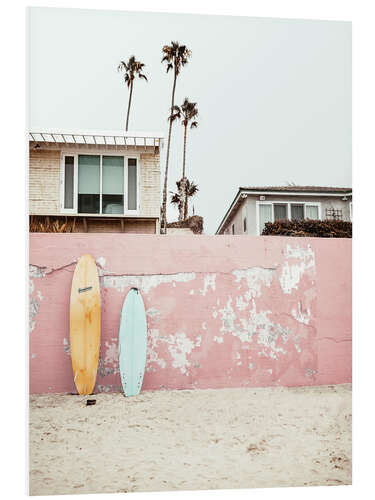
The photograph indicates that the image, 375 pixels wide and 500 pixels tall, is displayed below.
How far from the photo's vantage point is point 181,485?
2418 millimetres

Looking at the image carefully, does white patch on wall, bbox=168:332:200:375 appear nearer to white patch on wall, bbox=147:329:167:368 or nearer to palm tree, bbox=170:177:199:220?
white patch on wall, bbox=147:329:167:368

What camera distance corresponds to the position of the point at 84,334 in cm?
314

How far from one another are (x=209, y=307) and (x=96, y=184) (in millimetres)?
4238

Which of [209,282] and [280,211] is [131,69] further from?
[209,282]

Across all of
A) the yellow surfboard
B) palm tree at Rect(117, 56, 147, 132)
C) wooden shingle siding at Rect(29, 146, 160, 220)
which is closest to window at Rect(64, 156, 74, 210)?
wooden shingle siding at Rect(29, 146, 160, 220)

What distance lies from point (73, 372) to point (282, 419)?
145 centimetres

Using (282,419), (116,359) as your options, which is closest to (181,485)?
(282,419)

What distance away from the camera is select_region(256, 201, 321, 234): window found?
943 centimetres

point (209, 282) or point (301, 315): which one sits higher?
point (209, 282)

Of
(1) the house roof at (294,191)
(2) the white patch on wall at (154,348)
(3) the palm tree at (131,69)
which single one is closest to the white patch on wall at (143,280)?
(2) the white patch on wall at (154,348)

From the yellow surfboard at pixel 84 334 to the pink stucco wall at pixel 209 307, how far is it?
0.10 metres

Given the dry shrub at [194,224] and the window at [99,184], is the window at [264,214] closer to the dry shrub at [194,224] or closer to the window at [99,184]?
the window at [99,184]

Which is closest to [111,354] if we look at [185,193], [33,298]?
[33,298]

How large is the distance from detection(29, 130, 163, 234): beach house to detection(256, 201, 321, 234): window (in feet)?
9.77
